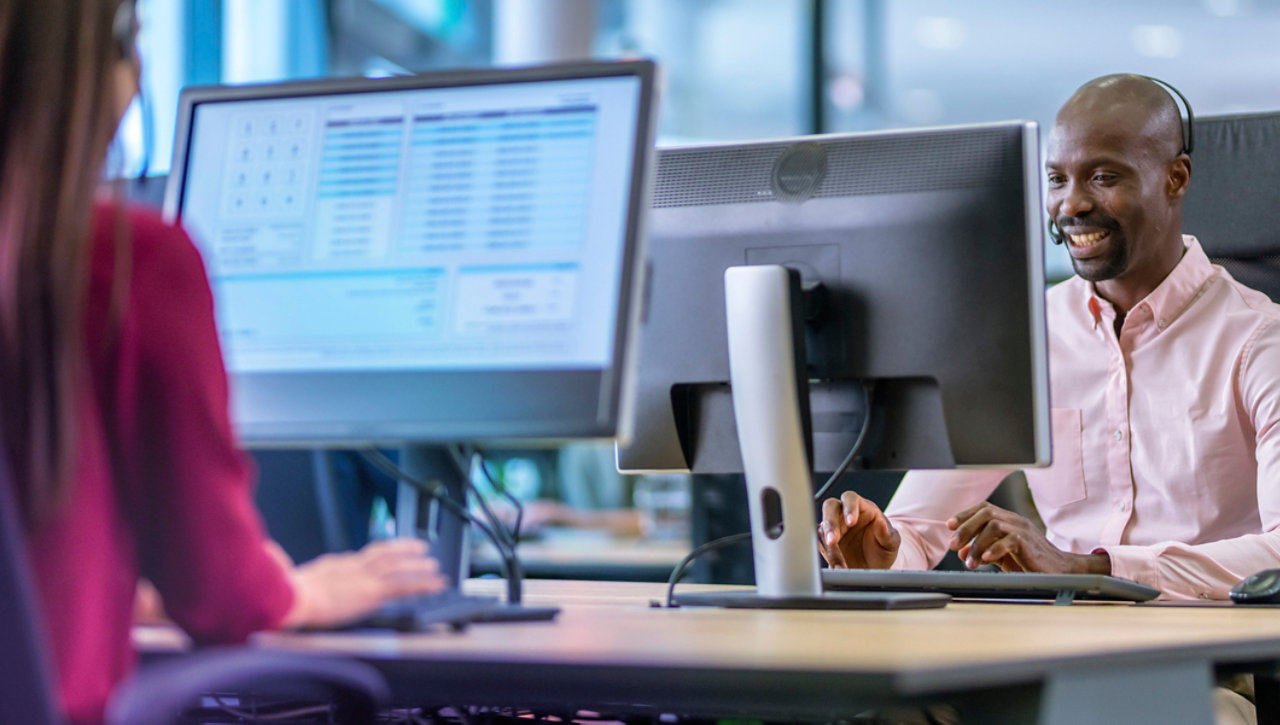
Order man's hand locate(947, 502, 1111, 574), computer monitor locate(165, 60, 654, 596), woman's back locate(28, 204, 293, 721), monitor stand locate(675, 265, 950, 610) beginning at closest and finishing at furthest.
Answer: woman's back locate(28, 204, 293, 721) → computer monitor locate(165, 60, 654, 596) → monitor stand locate(675, 265, 950, 610) → man's hand locate(947, 502, 1111, 574)

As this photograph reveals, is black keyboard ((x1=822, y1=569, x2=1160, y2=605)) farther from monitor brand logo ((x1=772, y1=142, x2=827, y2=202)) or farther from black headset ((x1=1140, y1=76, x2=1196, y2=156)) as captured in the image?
black headset ((x1=1140, y1=76, x2=1196, y2=156))

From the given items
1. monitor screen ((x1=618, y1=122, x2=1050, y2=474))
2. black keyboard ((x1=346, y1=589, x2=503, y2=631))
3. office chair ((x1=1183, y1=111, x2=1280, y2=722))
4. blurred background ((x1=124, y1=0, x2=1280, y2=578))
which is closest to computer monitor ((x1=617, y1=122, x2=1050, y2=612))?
monitor screen ((x1=618, y1=122, x2=1050, y2=474))

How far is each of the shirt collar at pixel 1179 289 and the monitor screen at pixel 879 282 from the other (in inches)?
29.8

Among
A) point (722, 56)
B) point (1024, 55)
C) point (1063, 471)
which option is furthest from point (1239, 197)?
point (722, 56)

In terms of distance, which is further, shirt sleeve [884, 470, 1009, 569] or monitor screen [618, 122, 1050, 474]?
shirt sleeve [884, 470, 1009, 569]

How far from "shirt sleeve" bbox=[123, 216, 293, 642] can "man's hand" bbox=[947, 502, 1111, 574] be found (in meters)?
0.92

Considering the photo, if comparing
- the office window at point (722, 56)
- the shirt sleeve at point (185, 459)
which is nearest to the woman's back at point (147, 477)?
the shirt sleeve at point (185, 459)

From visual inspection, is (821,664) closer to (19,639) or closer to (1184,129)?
(19,639)

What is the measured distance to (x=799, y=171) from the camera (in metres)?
1.43

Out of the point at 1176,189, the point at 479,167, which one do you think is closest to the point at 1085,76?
the point at 1176,189

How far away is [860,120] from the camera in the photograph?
4883 mm

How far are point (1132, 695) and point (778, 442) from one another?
433 millimetres

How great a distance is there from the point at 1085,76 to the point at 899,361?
3303mm

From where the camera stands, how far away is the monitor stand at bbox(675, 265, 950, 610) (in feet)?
4.28
